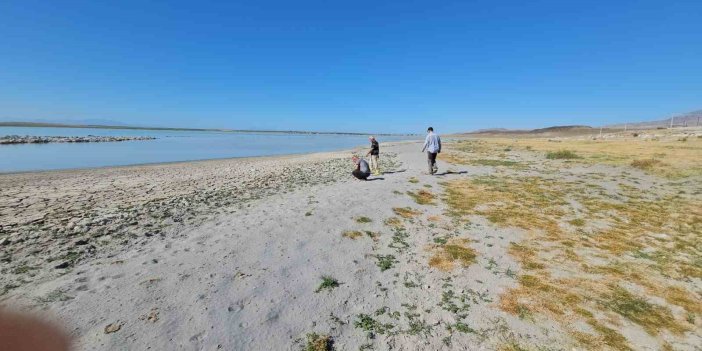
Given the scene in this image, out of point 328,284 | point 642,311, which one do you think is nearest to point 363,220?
point 328,284

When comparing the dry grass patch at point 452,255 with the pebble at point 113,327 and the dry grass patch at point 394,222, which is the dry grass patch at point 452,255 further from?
the pebble at point 113,327

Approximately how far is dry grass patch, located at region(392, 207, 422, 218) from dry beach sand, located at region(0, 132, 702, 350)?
0.07 metres

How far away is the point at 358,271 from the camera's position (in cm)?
702

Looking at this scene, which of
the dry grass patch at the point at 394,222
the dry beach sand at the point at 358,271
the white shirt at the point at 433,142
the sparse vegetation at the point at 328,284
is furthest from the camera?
the white shirt at the point at 433,142

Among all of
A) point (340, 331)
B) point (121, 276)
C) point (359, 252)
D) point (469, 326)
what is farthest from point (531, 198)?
point (121, 276)

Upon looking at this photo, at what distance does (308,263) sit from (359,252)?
1353 millimetres

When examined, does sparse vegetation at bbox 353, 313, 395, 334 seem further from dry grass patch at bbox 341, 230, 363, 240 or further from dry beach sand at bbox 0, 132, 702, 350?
dry grass patch at bbox 341, 230, 363, 240

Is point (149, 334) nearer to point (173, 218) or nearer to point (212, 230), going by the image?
point (212, 230)

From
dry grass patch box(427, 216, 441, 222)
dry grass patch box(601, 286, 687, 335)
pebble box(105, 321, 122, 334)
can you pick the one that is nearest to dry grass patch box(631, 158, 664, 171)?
dry grass patch box(427, 216, 441, 222)

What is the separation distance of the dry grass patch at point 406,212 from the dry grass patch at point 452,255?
2516mm

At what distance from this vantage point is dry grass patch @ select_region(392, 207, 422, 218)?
1109cm

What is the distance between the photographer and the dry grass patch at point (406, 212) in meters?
11.1

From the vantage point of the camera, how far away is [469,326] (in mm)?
5141

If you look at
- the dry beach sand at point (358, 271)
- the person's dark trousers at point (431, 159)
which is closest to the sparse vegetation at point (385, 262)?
the dry beach sand at point (358, 271)
